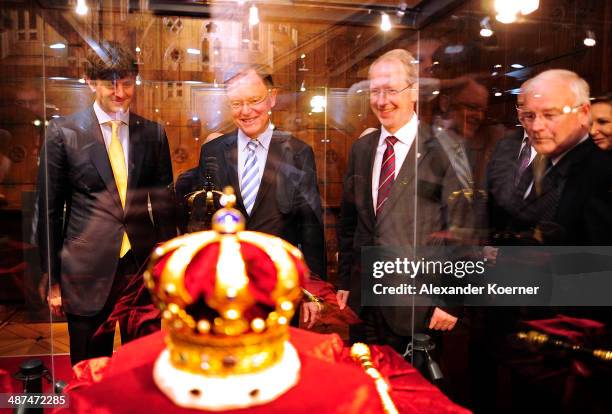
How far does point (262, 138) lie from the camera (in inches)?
53.7

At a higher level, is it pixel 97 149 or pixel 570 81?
pixel 570 81

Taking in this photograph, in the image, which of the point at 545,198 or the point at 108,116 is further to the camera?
the point at 545,198

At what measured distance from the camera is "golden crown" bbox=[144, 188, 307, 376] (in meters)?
0.67

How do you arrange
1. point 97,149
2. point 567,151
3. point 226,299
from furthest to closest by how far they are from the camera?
point 567,151
point 97,149
point 226,299

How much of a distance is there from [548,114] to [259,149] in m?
0.86

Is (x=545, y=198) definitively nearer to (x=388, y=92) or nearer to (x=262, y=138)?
(x=388, y=92)

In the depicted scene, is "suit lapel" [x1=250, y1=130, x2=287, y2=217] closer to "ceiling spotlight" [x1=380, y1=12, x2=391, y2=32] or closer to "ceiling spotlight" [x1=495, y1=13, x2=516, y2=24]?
"ceiling spotlight" [x1=380, y1=12, x2=391, y2=32]

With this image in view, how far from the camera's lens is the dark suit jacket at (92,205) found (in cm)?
129

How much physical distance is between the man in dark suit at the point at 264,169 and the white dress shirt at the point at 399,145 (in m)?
0.19

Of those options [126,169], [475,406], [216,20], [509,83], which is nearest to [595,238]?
[509,83]

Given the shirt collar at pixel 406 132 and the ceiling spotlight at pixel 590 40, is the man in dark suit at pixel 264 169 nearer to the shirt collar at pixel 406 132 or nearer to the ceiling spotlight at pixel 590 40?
the shirt collar at pixel 406 132

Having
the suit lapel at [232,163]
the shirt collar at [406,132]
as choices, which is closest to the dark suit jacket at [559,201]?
the shirt collar at [406,132]

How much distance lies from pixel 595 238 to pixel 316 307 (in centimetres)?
87

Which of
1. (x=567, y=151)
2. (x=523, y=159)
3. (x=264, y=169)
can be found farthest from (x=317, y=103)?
(x=567, y=151)
